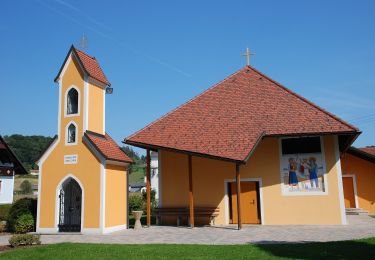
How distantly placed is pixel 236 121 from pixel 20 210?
10405 mm

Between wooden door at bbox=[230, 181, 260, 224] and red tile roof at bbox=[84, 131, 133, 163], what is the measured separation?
5.45m

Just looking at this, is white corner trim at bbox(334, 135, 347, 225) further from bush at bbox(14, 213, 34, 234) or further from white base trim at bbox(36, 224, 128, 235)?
bush at bbox(14, 213, 34, 234)

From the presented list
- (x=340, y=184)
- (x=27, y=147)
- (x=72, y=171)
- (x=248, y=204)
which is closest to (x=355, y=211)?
(x=340, y=184)

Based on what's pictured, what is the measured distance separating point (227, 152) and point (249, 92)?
5.01m

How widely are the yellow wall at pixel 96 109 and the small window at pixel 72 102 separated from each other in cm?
70

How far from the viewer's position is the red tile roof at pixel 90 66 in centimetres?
1646

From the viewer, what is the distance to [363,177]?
24.5 metres

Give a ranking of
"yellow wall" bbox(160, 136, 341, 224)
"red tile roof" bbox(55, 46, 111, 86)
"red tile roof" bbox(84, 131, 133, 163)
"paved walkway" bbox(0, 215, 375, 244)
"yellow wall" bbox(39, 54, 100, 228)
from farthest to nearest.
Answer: "yellow wall" bbox(160, 136, 341, 224) < "red tile roof" bbox(55, 46, 111, 86) < "red tile roof" bbox(84, 131, 133, 163) < "yellow wall" bbox(39, 54, 100, 228) < "paved walkway" bbox(0, 215, 375, 244)

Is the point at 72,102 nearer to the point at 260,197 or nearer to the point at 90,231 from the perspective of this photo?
the point at 90,231

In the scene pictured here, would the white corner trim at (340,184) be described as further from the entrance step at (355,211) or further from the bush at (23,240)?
the bush at (23,240)

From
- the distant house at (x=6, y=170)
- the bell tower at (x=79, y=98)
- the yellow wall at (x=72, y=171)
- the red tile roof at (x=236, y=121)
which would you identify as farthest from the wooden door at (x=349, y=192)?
the distant house at (x=6, y=170)

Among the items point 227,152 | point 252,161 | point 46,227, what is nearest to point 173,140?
point 227,152

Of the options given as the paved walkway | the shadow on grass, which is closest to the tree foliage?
the paved walkway

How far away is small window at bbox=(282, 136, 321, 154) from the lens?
1727 centimetres
